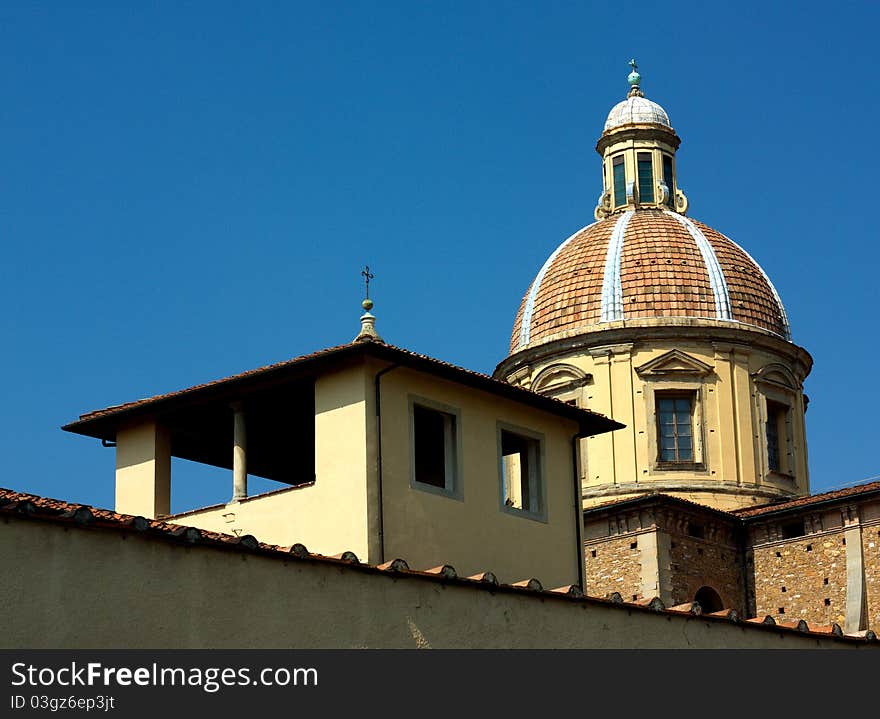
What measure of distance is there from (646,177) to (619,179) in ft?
2.43

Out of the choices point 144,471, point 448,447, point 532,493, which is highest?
point 448,447

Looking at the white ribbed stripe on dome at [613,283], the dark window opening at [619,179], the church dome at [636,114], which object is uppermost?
the church dome at [636,114]

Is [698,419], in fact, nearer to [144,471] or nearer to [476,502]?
[476,502]

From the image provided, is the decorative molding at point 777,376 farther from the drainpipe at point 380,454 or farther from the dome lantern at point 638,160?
the drainpipe at point 380,454

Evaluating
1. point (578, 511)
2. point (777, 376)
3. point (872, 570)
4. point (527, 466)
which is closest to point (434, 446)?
point (527, 466)

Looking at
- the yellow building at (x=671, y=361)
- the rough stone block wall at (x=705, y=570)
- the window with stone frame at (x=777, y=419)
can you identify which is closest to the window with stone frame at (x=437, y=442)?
the rough stone block wall at (x=705, y=570)

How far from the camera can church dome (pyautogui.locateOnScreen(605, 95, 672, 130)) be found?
47.7 meters

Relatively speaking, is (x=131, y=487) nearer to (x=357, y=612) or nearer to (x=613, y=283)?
(x=357, y=612)

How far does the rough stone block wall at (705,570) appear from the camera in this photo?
36.9 m

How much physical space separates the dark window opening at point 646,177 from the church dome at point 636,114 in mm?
1097

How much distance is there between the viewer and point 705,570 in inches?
1484

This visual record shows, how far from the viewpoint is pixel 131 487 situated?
25.3 meters

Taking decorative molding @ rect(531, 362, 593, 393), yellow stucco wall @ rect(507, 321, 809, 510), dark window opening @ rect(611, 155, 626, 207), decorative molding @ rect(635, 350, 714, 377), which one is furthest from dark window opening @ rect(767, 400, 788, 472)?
dark window opening @ rect(611, 155, 626, 207)

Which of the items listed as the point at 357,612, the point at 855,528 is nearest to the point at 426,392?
the point at 357,612
